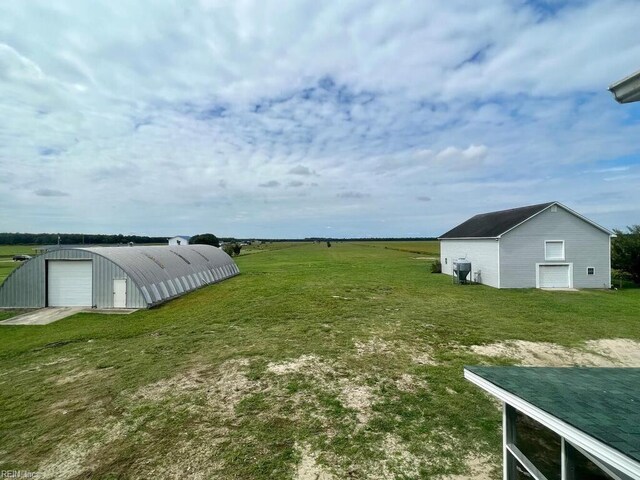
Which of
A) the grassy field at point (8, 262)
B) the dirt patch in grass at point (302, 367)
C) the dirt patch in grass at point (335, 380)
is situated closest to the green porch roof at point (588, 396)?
the dirt patch in grass at point (335, 380)

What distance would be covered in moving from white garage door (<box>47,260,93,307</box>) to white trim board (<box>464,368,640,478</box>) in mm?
20575

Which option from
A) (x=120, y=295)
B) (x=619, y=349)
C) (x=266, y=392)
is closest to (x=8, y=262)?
(x=120, y=295)

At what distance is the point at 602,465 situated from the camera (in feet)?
10.9

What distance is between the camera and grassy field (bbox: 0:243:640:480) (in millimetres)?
5324

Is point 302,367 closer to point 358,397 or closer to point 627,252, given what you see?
point 358,397

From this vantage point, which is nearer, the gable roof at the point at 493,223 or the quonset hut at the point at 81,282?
the quonset hut at the point at 81,282

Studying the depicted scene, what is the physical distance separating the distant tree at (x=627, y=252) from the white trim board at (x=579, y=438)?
2658 cm

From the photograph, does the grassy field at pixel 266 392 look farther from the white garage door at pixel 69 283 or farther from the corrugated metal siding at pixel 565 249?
the corrugated metal siding at pixel 565 249

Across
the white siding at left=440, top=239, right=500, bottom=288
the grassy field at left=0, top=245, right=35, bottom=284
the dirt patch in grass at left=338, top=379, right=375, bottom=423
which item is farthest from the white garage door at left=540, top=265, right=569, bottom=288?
the grassy field at left=0, top=245, right=35, bottom=284

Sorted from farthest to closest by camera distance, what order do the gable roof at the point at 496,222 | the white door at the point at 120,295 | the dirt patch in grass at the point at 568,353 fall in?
the gable roof at the point at 496,222, the white door at the point at 120,295, the dirt patch in grass at the point at 568,353

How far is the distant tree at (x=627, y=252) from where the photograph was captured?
895 inches

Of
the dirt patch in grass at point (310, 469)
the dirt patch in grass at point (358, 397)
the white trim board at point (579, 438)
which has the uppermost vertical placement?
the white trim board at point (579, 438)

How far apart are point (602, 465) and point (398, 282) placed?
22.4m

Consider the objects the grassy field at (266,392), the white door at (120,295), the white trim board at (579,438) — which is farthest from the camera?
the white door at (120,295)
